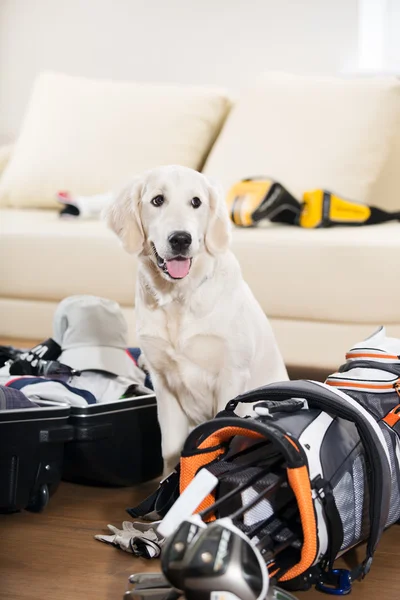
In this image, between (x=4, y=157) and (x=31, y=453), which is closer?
(x=31, y=453)

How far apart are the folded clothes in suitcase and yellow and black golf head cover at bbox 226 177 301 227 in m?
1.25

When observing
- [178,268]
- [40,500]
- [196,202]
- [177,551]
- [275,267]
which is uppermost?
[196,202]

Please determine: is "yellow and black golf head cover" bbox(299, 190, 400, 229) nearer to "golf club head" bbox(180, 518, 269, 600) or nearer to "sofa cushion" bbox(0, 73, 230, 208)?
"sofa cushion" bbox(0, 73, 230, 208)

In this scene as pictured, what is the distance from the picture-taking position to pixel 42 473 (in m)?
1.68

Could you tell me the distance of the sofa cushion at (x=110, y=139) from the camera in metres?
3.44

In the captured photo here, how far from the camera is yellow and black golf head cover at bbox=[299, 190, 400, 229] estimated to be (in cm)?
279

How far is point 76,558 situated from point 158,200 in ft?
2.49

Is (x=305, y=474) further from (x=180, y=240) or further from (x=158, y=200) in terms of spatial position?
(x=158, y=200)

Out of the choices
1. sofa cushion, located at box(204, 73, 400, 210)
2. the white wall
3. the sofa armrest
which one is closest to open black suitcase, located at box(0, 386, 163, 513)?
sofa cushion, located at box(204, 73, 400, 210)

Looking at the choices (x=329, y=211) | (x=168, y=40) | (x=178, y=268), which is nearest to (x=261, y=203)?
(x=329, y=211)

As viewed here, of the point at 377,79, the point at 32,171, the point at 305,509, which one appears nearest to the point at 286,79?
the point at 377,79

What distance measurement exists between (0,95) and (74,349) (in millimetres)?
2785

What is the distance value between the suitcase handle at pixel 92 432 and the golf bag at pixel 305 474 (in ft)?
1.37

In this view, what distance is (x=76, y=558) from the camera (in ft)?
4.99
